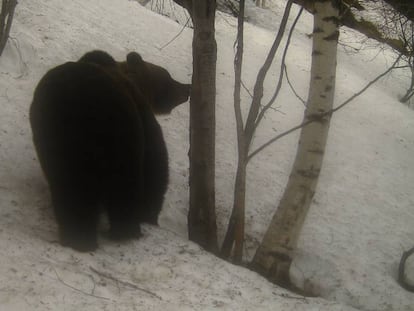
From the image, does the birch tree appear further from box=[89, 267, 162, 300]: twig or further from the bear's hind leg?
box=[89, 267, 162, 300]: twig

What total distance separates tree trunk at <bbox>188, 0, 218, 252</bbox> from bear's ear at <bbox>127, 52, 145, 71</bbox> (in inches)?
27.5

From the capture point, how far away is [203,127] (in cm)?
463

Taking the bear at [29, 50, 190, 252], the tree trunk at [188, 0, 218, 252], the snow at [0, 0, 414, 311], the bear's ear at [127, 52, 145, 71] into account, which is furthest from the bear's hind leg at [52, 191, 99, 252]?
the bear's ear at [127, 52, 145, 71]

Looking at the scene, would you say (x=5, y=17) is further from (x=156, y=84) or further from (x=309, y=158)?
(x=309, y=158)

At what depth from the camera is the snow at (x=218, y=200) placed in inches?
136

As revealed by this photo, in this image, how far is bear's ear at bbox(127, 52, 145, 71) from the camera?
4.96 meters

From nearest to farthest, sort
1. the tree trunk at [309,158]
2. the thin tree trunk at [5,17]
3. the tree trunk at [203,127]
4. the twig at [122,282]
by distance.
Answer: the twig at [122,282] → the tree trunk at [203,127] → the tree trunk at [309,158] → the thin tree trunk at [5,17]

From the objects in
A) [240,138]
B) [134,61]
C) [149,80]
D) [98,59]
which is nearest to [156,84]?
[149,80]

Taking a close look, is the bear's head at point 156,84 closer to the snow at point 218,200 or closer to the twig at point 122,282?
the snow at point 218,200

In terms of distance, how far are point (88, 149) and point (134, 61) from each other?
1.48 meters

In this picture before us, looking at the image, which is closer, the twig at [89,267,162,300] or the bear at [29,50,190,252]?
the twig at [89,267,162,300]

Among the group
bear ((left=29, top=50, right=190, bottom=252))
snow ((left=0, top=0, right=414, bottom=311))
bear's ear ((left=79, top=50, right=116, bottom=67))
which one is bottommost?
snow ((left=0, top=0, right=414, bottom=311))

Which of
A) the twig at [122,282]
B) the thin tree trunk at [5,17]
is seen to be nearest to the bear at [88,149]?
the twig at [122,282]

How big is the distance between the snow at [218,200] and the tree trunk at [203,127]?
39 centimetres
